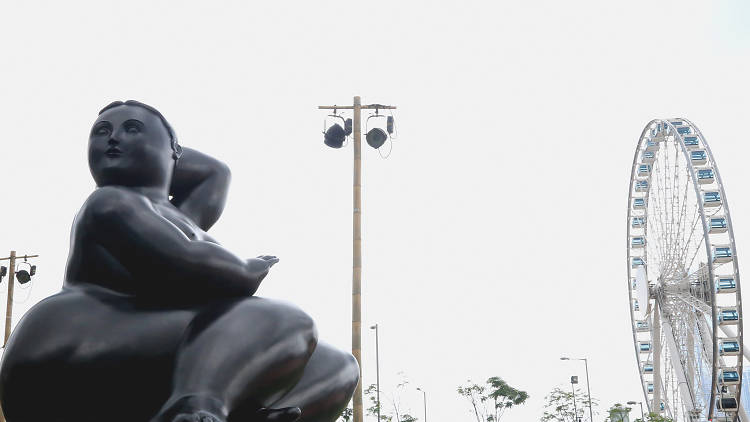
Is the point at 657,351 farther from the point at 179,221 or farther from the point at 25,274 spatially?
the point at 179,221

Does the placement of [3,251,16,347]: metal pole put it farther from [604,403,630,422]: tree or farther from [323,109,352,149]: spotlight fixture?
[604,403,630,422]: tree

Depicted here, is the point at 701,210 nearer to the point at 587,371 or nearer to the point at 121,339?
the point at 587,371

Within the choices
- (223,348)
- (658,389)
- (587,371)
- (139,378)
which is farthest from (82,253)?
(587,371)

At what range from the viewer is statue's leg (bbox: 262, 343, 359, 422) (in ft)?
6.78

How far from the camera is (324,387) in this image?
2.13 m

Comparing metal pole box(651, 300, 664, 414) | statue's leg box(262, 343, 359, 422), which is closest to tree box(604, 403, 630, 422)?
metal pole box(651, 300, 664, 414)

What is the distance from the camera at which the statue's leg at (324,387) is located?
2066 millimetres

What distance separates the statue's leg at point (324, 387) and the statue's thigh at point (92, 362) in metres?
0.35

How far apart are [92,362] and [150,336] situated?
6.0 inches

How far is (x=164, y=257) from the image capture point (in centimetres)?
189

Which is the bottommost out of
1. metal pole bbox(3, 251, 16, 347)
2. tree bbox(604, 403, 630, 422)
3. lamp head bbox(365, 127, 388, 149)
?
tree bbox(604, 403, 630, 422)

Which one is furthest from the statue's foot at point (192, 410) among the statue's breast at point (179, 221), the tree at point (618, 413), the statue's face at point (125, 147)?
the tree at point (618, 413)

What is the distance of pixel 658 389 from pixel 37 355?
3458 centimetres

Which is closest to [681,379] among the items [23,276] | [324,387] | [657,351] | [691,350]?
[691,350]
